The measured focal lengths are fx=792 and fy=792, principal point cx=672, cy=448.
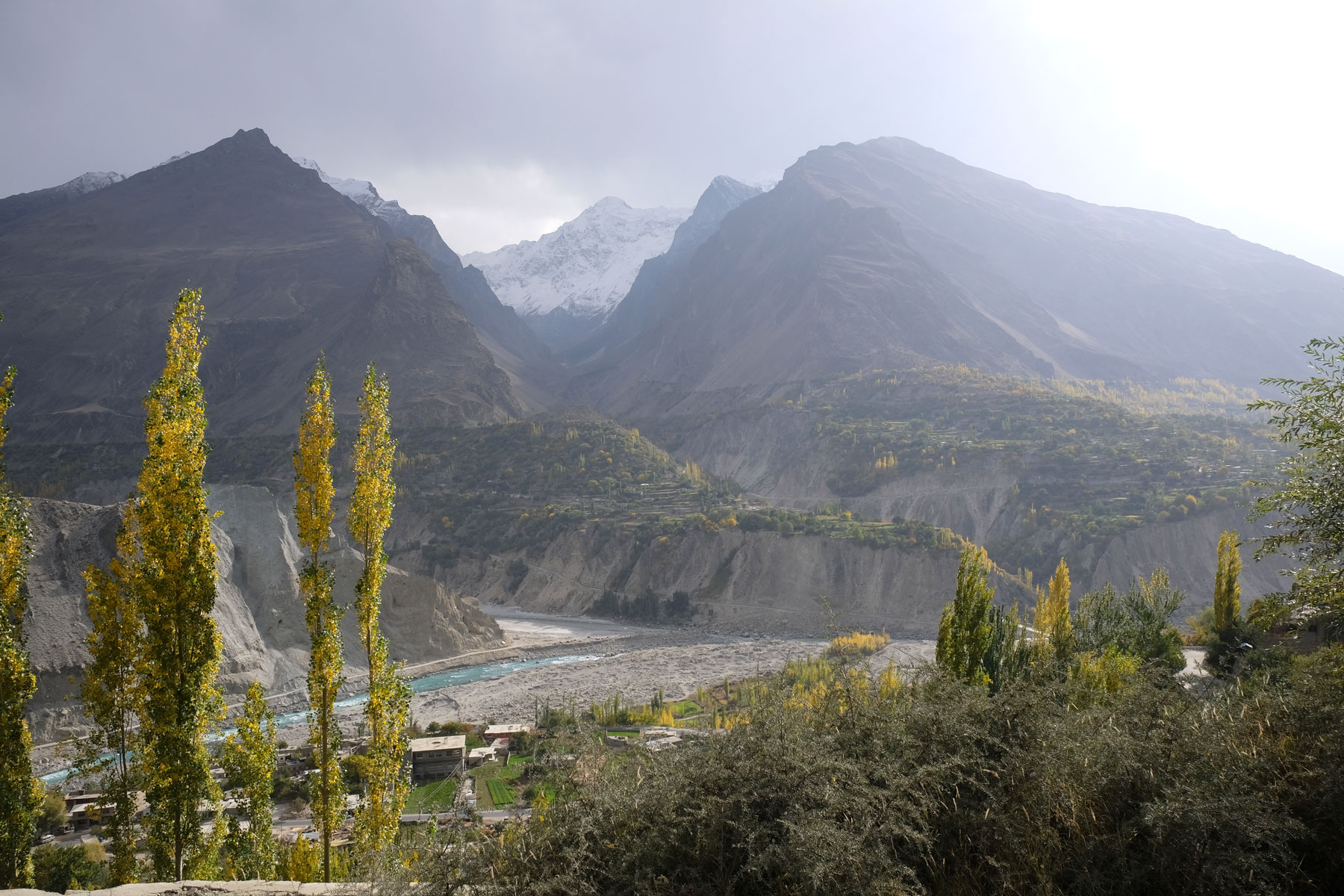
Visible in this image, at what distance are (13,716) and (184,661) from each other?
2.69 m

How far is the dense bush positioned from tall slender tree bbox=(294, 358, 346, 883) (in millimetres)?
4666

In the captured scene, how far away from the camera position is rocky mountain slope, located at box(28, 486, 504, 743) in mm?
35812

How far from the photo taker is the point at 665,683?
52.0 meters

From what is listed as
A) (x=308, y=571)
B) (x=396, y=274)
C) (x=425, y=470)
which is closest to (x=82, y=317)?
(x=396, y=274)

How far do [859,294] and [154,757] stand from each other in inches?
6939

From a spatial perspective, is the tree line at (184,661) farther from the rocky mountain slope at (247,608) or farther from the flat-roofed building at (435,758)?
the rocky mountain slope at (247,608)

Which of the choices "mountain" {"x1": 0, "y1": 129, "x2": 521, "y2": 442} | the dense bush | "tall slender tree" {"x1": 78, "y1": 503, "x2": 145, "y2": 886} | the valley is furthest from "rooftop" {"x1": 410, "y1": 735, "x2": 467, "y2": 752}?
"mountain" {"x1": 0, "y1": 129, "x2": 521, "y2": 442}

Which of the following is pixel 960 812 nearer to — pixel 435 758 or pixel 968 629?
pixel 968 629

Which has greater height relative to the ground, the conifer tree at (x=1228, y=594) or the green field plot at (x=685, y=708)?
the conifer tree at (x=1228, y=594)

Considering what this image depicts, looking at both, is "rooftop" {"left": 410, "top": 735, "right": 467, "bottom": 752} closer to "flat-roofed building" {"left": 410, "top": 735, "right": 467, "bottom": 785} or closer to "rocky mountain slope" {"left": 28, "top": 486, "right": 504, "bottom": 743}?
"flat-roofed building" {"left": 410, "top": 735, "right": 467, "bottom": 785}

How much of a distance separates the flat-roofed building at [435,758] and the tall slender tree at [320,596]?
2117cm

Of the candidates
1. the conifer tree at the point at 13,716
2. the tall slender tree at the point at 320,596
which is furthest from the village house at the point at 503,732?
the conifer tree at the point at 13,716

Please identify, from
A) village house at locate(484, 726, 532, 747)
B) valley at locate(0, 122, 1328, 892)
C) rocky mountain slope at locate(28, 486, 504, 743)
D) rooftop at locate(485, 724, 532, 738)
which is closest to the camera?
valley at locate(0, 122, 1328, 892)

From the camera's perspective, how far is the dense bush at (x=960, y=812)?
6773mm
